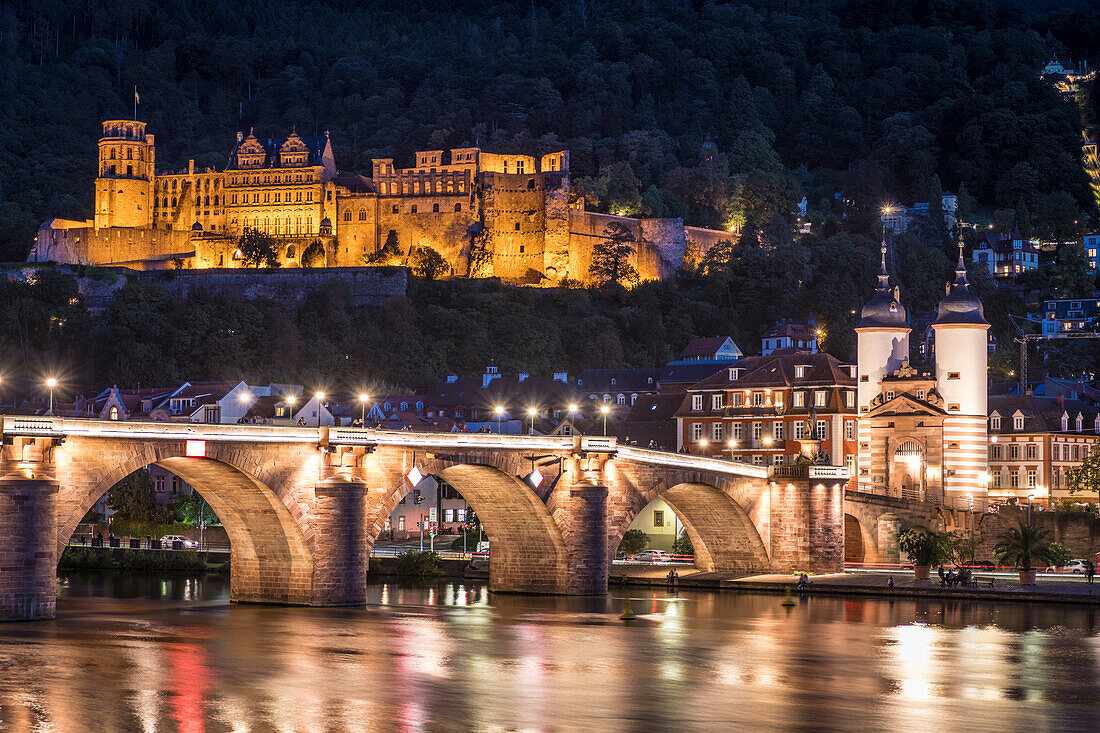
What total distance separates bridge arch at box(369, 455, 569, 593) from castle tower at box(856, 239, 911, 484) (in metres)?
22.6

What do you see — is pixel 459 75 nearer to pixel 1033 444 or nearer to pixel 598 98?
pixel 598 98

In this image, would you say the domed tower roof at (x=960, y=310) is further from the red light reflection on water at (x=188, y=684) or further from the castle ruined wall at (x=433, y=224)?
the castle ruined wall at (x=433, y=224)

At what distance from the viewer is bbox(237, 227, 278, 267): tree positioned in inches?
5536

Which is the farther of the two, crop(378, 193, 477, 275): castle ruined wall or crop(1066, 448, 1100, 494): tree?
crop(378, 193, 477, 275): castle ruined wall

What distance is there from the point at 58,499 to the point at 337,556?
30.4ft

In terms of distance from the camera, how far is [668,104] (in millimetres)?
179125

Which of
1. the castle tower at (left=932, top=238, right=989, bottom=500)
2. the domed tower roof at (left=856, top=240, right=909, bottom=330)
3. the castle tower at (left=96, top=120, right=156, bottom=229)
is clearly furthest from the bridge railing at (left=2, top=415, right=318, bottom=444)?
the castle tower at (left=96, top=120, right=156, bottom=229)

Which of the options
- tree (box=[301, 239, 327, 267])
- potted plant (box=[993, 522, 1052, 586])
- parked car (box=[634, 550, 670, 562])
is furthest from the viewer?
tree (box=[301, 239, 327, 267])

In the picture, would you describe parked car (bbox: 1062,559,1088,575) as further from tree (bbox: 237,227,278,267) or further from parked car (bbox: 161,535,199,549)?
tree (bbox: 237,227,278,267)

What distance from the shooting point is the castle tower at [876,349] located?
76750mm

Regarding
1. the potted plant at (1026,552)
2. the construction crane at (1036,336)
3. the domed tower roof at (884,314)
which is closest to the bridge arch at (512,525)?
the potted plant at (1026,552)

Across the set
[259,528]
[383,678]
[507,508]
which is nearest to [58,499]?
[259,528]

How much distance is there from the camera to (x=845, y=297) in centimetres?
12694

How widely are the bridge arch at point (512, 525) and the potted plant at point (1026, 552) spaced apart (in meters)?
16.0
